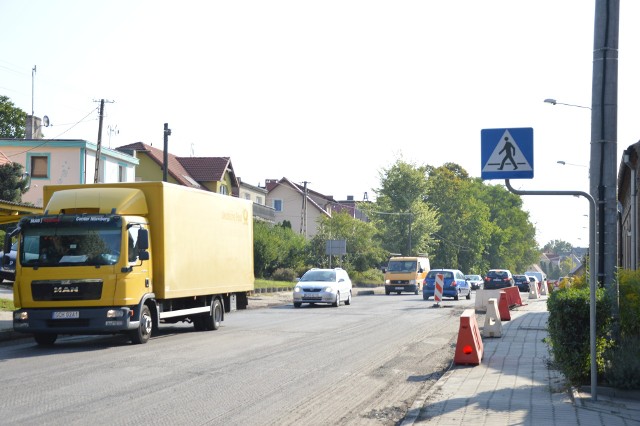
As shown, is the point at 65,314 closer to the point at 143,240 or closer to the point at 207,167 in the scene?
the point at 143,240

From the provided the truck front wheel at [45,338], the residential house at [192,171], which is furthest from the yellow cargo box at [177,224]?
the residential house at [192,171]

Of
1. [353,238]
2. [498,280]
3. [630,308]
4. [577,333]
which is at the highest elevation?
[353,238]

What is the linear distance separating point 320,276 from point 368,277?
3532 centimetres

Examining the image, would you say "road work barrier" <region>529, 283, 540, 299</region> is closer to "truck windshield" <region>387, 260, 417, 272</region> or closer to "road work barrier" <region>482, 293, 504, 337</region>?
"truck windshield" <region>387, 260, 417, 272</region>

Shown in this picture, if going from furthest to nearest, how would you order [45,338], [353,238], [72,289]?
[353,238], [45,338], [72,289]

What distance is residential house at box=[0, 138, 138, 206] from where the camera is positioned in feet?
181

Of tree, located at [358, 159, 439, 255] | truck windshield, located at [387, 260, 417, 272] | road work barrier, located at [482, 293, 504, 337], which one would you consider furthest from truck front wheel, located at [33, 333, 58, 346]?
tree, located at [358, 159, 439, 255]

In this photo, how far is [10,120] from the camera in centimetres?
7212

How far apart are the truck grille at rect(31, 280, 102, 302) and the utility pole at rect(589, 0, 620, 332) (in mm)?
10045

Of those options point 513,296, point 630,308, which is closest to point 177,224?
point 630,308

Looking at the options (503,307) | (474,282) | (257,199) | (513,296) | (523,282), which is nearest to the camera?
(503,307)

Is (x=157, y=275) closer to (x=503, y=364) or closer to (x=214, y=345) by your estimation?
(x=214, y=345)

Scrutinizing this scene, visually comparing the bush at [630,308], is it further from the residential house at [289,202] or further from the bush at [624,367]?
the residential house at [289,202]

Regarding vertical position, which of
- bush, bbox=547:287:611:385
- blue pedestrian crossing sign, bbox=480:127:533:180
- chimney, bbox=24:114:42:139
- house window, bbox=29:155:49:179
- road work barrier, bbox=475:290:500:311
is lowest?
road work barrier, bbox=475:290:500:311
